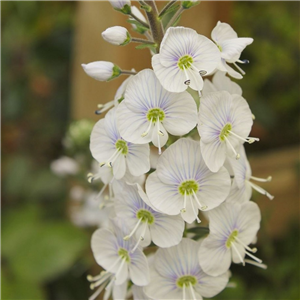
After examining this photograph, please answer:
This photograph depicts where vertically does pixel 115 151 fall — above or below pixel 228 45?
below

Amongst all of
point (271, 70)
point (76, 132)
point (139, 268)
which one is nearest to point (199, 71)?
point (139, 268)

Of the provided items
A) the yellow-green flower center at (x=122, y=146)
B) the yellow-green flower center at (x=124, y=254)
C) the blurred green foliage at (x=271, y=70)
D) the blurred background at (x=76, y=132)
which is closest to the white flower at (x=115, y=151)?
the yellow-green flower center at (x=122, y=146)

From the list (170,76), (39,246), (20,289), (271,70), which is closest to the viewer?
(170,76)

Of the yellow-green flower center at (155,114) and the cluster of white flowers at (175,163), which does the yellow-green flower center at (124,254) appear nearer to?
the cluster of white flowers at (175,163)

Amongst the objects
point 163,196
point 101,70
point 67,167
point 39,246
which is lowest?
point 39,246

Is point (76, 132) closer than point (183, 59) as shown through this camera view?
No

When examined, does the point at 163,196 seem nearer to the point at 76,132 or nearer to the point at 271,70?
the point at 76,132

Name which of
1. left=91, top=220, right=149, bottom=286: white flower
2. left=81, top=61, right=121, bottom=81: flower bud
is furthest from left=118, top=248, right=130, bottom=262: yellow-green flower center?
left=81, top=61, right=121, bottom=81: flower bud

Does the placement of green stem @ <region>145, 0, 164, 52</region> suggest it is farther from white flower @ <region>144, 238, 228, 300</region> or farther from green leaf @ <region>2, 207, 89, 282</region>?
green leaf @ <region>2, 207, 89, 282</region>
